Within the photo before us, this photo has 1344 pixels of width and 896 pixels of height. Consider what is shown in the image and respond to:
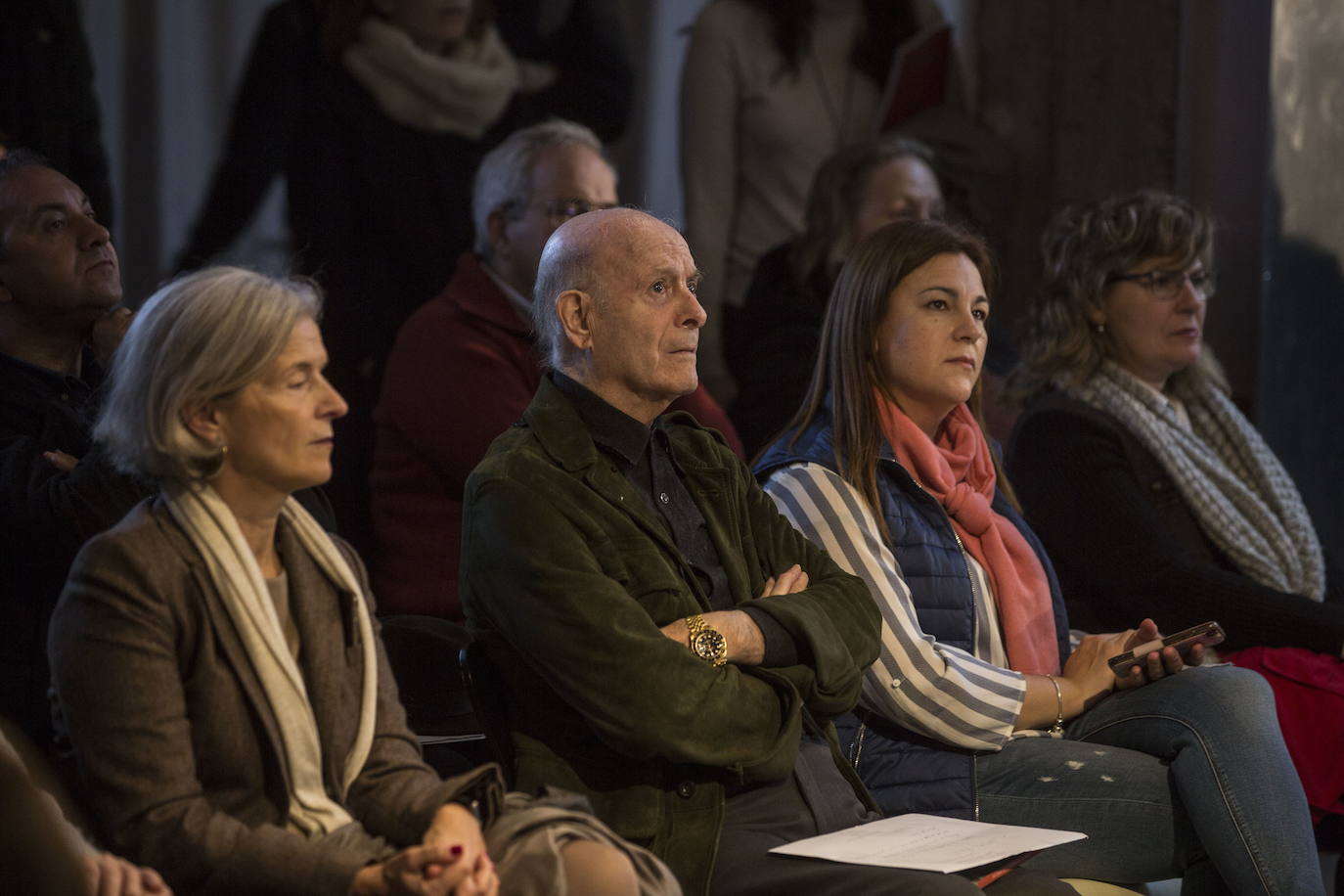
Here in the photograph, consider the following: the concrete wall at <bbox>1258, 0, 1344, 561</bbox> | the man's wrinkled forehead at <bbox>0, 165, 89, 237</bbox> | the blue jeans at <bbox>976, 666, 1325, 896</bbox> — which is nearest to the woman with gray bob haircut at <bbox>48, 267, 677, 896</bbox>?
the man's wrinkled forehead at <bbox>0, 165, 89, 237</bbox>

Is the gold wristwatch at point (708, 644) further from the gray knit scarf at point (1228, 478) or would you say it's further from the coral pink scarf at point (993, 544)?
the gray knit scarf at point (1228, 478)

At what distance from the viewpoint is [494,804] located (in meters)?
1.95

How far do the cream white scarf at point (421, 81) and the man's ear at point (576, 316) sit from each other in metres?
1.90

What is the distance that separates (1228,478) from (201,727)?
234 cm

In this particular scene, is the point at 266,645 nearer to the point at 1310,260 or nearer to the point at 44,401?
the point at 44,401

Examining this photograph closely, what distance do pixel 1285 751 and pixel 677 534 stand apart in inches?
42.8

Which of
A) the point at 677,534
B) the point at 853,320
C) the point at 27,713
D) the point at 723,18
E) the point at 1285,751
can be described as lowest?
the point at 1285,751

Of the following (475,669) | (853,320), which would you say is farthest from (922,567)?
(475,669)

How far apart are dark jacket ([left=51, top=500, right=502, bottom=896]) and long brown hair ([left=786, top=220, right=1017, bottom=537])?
107 cm

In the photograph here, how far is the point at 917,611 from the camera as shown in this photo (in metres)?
2.71

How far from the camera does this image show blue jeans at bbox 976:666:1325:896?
258 cm

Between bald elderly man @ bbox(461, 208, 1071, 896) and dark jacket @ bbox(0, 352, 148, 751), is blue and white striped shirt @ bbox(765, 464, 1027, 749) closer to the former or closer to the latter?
bald elderly man @ bbox(461, 208, 1071, 896)

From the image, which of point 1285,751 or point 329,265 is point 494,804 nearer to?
point 1285,751

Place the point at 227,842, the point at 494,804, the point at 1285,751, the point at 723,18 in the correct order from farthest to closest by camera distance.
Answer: the point at 723,18
the point at 1285,751
the point at 494,804
the point at 227,842
